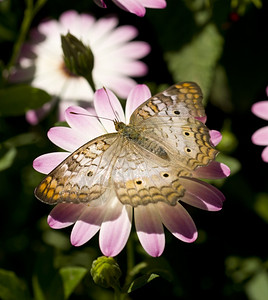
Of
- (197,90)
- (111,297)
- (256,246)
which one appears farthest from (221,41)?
(111,297)

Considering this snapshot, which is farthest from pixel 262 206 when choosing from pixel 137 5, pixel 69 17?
pixel 69 17

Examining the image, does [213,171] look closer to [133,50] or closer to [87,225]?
[87,225]

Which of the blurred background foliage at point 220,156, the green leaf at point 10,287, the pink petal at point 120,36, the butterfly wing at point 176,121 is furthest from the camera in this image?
the pink petal at point 120,36

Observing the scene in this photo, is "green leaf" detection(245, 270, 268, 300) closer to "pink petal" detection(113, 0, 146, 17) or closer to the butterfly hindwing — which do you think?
the butterfly hindwing

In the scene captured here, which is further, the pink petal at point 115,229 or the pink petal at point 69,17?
the pink petal at point 69,17

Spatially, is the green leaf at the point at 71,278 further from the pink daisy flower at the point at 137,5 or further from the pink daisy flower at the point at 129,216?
the pink daisy flower at the point at 137,5

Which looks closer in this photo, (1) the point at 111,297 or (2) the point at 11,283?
(2) the point at 11,283

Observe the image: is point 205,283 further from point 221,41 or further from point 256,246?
point 221,41

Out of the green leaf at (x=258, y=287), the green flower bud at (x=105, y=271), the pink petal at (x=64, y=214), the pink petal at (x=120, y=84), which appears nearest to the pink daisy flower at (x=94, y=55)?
the pink petal at (x=120, y=84)
